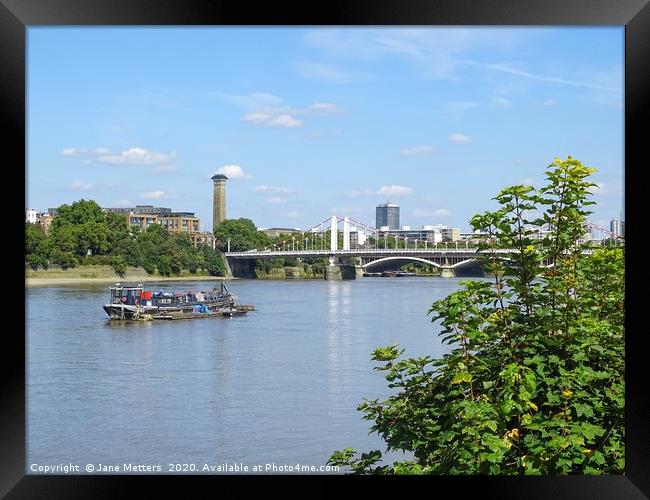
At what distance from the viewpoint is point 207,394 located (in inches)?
295

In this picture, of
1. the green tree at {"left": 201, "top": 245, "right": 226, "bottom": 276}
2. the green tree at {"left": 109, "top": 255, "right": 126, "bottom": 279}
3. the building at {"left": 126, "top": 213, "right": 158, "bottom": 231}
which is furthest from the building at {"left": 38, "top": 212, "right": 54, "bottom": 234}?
the green tree at {"left": 201, "top": 245, "right": 226, "bottom": 276}

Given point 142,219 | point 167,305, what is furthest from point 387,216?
point 167,305

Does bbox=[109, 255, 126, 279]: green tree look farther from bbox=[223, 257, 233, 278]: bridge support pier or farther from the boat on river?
bbox=[223, 257, 233, 278]: bridge support pier

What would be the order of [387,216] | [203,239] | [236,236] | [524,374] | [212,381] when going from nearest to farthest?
[524,374] → [212,381] → [203,239] → [236,236] → [387,216]

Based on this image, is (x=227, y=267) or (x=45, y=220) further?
(x=45, y=220)

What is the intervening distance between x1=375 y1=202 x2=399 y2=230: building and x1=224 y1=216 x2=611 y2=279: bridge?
0.40 metres

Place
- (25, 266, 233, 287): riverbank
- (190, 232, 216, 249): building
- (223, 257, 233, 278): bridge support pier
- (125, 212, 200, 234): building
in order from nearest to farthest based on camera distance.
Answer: (25, 266, 233, 287): riverbank, (223, 257, 233, 278): bridge support pier, (190, 232, 216, 249): building, (125, 212, 200, 234): building

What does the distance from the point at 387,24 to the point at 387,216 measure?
20.1 m

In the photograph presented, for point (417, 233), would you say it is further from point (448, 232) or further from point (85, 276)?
point (85, 276)

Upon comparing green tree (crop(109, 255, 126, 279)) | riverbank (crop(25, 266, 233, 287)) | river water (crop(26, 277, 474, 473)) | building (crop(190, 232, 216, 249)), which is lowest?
river water (crop(26, 277, 474, 473))

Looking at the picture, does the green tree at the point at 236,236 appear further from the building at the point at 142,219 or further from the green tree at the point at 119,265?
the green tree at the point at 119,265

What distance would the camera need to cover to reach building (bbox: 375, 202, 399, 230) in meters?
21.8

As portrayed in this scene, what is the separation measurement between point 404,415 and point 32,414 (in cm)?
491

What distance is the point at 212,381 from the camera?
7730mm
